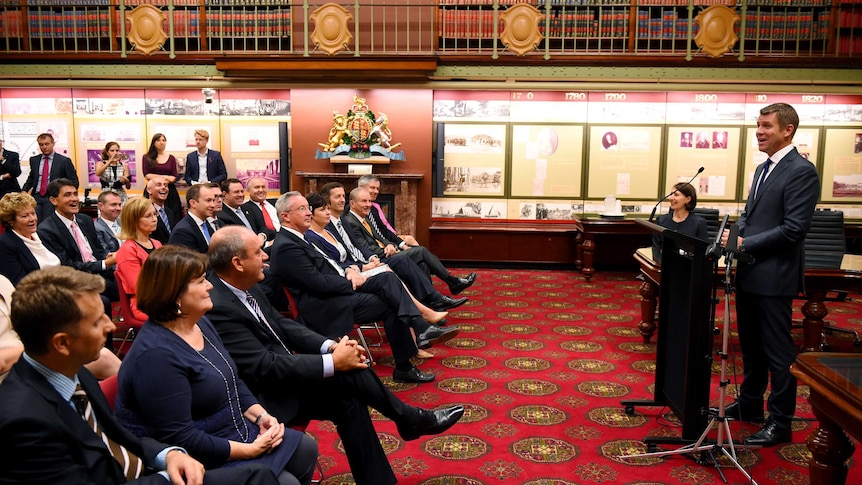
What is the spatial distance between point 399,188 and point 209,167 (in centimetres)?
255

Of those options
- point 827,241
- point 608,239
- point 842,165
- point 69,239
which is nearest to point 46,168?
point 69,239

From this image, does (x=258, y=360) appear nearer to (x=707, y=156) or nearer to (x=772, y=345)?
(x=772, y=345)

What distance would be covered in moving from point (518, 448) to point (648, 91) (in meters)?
6.65

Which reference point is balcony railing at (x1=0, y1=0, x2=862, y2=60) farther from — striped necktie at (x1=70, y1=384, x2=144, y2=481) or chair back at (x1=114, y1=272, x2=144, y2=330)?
striped necktie at (x1=70, y1=384, x2=144, y2=481)

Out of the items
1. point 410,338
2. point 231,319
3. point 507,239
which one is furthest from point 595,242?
point 231,319

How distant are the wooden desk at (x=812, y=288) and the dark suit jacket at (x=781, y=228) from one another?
1247 mm

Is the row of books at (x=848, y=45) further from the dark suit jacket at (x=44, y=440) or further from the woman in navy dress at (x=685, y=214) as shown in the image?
the dark suit jacket at (x=44, y=440)

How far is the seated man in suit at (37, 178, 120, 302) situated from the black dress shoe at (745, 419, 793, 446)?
14.3ft

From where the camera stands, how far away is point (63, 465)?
63.9 inches

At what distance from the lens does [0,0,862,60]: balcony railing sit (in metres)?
8.72

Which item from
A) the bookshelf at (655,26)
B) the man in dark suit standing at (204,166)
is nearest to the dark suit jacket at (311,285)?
the man in dark suit standing at (204,166)

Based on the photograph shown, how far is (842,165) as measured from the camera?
9.09m

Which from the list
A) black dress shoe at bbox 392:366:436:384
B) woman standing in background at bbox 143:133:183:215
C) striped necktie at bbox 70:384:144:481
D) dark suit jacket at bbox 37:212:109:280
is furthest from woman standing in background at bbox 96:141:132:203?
striped necktie at bbox 70:384:144:481

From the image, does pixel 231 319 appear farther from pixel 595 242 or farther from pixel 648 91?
pixel 648 91
